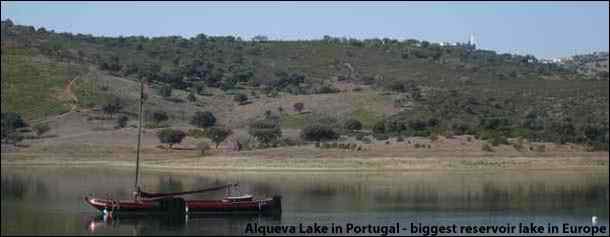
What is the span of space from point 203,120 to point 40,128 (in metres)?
16.8

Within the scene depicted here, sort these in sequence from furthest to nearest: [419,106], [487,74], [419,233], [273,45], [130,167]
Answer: [273,45] → [487,74] → [419,106] → [130,167] → [419,233]

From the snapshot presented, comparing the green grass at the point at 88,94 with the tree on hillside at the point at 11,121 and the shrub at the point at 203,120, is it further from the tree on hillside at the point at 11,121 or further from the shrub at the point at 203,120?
the tree on hillside at the point at 11,121

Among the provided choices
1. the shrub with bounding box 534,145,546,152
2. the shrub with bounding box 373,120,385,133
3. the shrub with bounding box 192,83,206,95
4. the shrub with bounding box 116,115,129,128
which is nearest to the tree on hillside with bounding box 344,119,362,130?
the shrub with bounding box 373,120,385,133

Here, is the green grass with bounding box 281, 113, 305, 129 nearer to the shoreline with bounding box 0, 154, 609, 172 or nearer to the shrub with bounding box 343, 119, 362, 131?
the shrub with bounding box 343, 119, 362, 131

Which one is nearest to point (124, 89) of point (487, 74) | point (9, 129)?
point (9, 129)

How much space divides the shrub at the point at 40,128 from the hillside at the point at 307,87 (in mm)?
1334

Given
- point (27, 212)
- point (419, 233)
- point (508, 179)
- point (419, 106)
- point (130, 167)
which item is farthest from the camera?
point (419, 106)

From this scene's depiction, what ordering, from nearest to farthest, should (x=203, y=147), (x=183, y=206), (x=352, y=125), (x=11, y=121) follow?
(x=183, y=206), (x=203, y=147), (x=11, y=121), (x=352, y=125)

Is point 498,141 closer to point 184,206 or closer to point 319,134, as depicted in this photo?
point 319,134

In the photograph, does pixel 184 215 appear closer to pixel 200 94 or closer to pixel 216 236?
pixel 216 236

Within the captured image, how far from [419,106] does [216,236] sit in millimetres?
73362

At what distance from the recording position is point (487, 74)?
157 meters

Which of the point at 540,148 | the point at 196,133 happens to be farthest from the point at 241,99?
the point at 540,148

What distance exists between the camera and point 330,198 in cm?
6331
